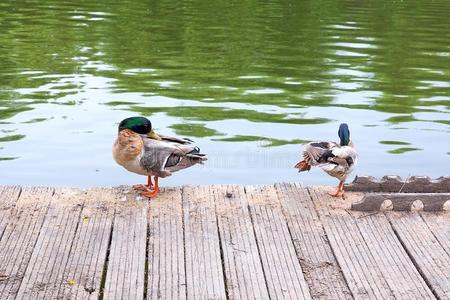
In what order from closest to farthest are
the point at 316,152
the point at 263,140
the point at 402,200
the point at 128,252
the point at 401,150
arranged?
the point at 128,252 < the point at 402,200 < the point at 316,152 < the point at 401,150 < the point at 263,140

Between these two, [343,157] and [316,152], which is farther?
[316,152]

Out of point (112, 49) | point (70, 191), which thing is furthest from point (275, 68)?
point (70, 191)

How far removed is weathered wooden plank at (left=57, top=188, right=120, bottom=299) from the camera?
14.9ft

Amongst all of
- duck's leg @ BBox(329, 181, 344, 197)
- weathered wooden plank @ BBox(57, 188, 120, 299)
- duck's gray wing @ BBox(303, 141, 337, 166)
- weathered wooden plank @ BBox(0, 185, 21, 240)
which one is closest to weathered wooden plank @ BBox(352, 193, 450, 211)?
duck's leg @ BBox(329, 181, 344, 197)

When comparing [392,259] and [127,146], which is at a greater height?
[392,259]

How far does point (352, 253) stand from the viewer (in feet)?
16.8

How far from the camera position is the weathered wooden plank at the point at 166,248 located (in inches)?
180

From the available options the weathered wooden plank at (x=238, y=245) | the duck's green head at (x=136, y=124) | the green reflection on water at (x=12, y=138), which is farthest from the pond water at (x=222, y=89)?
the weathered wooden plank at (x=238, y=245)

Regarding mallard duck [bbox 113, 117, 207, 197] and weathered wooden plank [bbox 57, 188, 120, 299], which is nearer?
weathered wooden plank [bbox 57, 188, 120, 299]

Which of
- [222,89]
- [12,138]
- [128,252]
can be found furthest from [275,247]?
[222,89]

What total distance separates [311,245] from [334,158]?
1070 mm

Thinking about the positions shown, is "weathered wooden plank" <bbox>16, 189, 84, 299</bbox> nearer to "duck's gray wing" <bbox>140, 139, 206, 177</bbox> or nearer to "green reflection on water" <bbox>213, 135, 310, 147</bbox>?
"duck's gray wing" <bbox>140, 139, 206, 177</bbox>

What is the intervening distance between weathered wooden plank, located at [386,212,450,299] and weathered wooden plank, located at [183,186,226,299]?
122 centimetres

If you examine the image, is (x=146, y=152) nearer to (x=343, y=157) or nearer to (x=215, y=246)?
(x=215, y=246)
